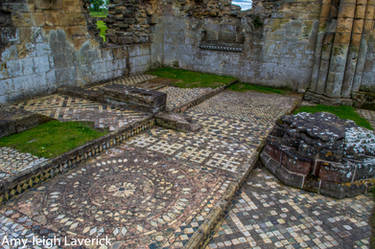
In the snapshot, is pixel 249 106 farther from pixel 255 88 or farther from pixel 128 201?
pixel 128 201

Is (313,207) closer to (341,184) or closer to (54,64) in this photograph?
(341,184)

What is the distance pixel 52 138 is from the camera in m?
5.25

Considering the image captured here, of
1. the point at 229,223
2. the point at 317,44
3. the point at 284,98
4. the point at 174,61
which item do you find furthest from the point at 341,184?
the point at 174,61

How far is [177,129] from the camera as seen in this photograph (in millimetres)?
6496

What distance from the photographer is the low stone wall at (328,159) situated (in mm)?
4512

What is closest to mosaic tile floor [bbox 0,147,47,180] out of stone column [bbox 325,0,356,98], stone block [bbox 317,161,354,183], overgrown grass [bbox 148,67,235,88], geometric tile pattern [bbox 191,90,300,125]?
stone block [bbox 317,161,354,183]

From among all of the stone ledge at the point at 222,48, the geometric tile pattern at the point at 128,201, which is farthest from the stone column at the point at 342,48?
the geometric tile pattern at the point at 128,201

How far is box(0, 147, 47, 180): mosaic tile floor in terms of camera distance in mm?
4195

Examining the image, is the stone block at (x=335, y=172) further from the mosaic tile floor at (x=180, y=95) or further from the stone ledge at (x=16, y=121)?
the stone ledge at (x=16, y=121)

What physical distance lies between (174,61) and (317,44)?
18.0 ft

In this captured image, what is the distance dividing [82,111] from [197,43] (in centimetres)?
605

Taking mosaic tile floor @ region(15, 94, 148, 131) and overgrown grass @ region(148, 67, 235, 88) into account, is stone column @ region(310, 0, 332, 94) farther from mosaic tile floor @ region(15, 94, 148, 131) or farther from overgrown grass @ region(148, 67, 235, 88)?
mosaic tile floor @ region(15, 94, 148, 131)

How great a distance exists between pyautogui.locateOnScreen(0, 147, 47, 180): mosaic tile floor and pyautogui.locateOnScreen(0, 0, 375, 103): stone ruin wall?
9.99ft

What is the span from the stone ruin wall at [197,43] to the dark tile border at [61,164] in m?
3.39
